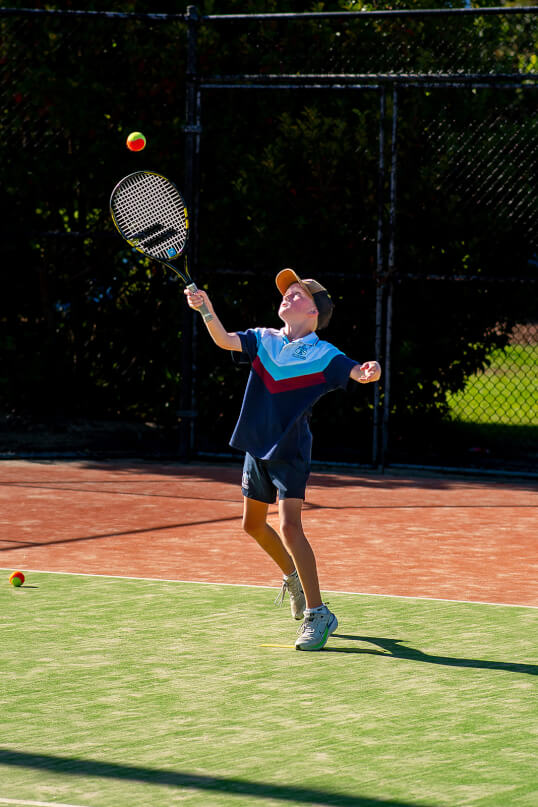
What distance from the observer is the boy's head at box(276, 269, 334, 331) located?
6.07m

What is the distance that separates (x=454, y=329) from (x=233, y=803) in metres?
8.72

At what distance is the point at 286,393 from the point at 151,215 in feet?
5.76

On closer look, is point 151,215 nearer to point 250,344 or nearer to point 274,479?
point 250,344

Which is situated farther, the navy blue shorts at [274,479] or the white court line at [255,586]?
the white court line at [255,586]

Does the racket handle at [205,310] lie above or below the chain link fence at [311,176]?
below

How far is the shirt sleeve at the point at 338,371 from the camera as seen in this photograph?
5957mm

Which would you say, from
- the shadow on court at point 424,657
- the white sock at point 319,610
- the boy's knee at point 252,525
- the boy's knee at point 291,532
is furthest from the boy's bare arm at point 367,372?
the shadow on court at point 424,657

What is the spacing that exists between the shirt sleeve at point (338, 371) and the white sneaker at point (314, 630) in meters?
0.94

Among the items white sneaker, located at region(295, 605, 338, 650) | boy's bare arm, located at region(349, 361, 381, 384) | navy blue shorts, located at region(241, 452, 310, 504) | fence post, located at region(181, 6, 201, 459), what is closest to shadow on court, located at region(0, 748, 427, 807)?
white sneaker, located at region(295, 605, 338, 650)

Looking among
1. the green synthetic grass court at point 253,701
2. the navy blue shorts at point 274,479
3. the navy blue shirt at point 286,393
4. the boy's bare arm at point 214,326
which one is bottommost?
the green synthetic grass court at point 253,701

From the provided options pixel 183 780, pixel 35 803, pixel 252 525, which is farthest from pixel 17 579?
pixel 35 803

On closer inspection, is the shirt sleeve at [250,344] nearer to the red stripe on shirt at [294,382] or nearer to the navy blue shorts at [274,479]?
the red stripe on shirt at [294,382]

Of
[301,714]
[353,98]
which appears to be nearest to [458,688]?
[301,714]

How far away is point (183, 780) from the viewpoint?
4117 millimetres
